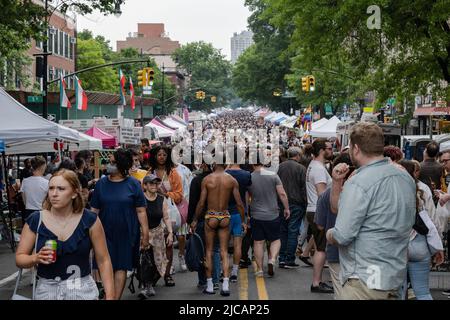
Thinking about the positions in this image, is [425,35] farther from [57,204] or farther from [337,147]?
[57,204]

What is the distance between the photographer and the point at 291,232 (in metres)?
13.2

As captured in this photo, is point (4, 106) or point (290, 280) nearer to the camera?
point (290, 280)

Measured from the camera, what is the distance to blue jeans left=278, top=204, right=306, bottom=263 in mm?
13188

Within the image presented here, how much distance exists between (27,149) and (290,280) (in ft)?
36.7

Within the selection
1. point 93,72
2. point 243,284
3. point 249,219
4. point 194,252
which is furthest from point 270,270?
point 93,72

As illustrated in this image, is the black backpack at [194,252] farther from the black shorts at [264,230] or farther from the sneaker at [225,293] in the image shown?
the black shorts at [264,230]

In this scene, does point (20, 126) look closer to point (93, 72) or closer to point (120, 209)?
point (120, 209)

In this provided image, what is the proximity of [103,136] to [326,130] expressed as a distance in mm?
15731

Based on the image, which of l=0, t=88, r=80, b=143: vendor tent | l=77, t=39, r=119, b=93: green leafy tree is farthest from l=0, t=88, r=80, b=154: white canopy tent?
l=77, t=39, r=119, b=93: green leafy tree

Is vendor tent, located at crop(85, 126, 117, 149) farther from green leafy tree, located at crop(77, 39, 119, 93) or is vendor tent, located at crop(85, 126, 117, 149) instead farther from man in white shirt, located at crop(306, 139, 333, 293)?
green leafy tree, located at crop(77, 39, 119, 93)

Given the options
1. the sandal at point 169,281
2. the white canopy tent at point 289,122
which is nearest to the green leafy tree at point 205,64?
the white canopy tent at point 289,122
